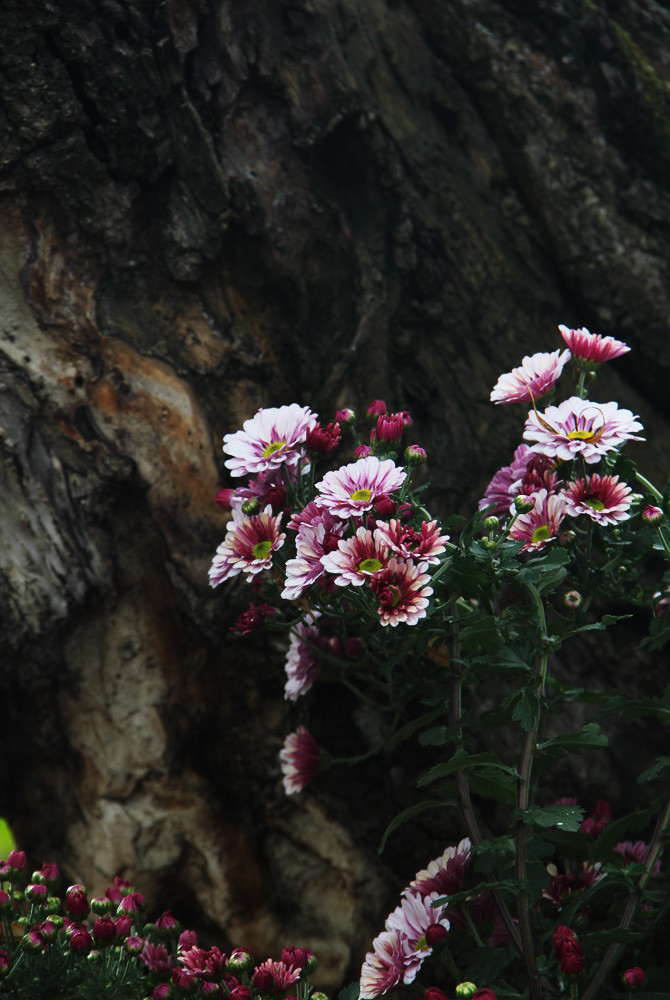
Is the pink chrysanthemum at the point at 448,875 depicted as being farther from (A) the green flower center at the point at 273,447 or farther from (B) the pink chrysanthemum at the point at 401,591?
(A) the green flower center at the point at 273,447

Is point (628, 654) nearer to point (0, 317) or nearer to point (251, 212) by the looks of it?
point (251, 212)

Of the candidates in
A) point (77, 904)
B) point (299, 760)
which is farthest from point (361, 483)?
point (77, 904)

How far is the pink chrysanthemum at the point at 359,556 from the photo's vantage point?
1681mm

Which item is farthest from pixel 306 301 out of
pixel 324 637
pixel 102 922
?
pixel 102 922

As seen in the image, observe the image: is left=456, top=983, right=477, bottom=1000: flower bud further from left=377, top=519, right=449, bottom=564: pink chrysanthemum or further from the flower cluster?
left=377, top=519, right=449, bottom=564: pink chrysanthemum

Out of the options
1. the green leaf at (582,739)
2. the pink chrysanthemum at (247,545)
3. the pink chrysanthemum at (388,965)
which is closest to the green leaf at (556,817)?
the green leaf at (582,739)

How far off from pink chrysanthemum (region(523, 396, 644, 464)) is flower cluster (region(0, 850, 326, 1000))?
1186 mm

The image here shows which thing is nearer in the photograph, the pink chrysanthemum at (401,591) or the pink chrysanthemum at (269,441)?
the pink chrysanthemum at (401,591)

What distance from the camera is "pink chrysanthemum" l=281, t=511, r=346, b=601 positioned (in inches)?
68.4

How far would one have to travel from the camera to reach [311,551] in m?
1.78

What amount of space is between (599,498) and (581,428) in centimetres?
16

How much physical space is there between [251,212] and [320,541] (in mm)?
1333

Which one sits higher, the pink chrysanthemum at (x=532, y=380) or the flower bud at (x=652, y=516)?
the pink chrysanthemum at (x=532, y=380)

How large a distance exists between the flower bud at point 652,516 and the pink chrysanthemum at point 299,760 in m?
1.07
